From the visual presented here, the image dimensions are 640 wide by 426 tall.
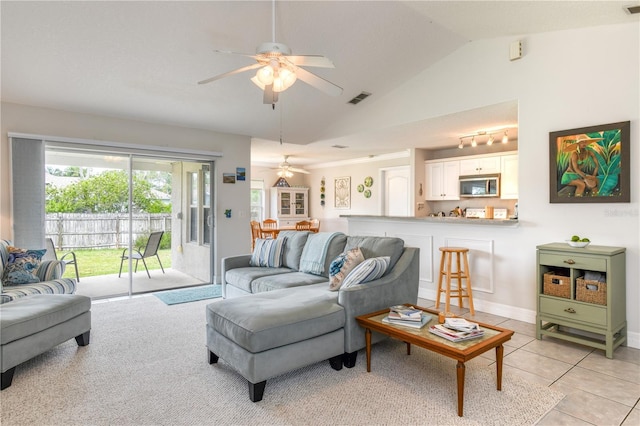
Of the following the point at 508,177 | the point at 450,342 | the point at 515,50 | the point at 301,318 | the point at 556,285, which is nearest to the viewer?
the point at 450,342

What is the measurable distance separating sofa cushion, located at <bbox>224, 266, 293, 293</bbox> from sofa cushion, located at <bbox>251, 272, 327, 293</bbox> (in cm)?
10

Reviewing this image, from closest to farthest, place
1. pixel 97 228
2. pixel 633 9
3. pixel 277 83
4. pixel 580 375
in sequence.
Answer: pixel 580 375 → pixel 277 83 → pixel 633 9 → pixel 97 228

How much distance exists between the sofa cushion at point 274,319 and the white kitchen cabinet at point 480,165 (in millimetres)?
4298

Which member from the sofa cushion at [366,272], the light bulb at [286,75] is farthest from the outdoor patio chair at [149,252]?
the light bulb at [286,75]

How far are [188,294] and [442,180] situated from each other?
4748 millimetres

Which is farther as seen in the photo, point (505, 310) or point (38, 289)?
point (505, 310)

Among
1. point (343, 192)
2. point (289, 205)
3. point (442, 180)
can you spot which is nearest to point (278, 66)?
point (442, 180)

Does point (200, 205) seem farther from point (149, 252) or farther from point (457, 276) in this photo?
point (457, 276)

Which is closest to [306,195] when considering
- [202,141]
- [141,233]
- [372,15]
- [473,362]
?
[202,141]

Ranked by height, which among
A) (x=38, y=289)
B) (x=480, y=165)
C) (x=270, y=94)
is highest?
(x=270, y=94)

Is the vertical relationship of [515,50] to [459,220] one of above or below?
above

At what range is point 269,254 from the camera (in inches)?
169

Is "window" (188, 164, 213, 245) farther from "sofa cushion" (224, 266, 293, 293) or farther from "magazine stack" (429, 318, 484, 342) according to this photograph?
"magazine stack" (429, 318, 484, 342)

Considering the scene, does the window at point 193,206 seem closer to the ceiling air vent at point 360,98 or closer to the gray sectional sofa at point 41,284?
the gray sectional sofa at point 41,284
